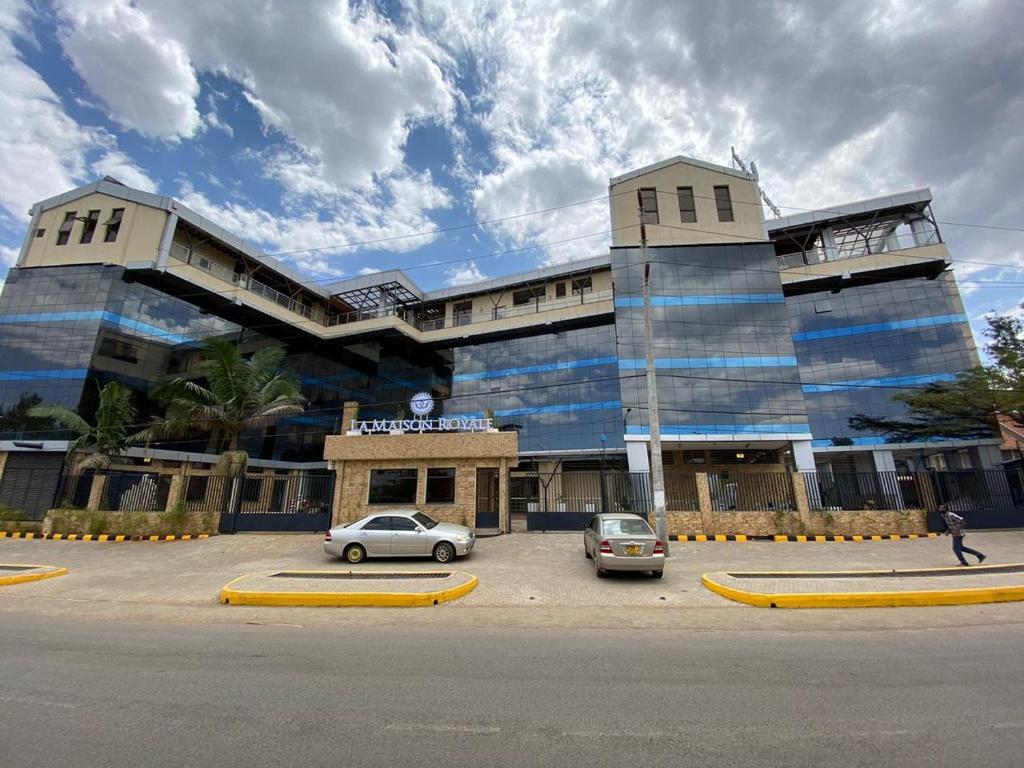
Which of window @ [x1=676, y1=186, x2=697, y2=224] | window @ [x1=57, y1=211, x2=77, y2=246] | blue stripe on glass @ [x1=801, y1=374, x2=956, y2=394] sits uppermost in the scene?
window @ [x1=676, y1=186, x2=697, y2=224]

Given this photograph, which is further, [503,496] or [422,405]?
[422,405]

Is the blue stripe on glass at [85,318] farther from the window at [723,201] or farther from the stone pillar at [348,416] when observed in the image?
the window at [723,201]

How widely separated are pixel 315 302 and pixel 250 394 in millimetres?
29624

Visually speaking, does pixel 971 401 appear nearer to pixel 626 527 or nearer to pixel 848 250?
pixel 848 250

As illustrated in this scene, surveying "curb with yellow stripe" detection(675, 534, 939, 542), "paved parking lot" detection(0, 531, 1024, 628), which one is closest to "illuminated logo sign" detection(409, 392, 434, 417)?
"paved parking lot" detection(0, 531, 1024, 628)

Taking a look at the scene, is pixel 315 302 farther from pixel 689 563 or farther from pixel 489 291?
pixel 689 563

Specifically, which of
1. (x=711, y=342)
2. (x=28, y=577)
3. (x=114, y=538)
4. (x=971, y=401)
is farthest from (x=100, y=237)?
(x=971, y=401)

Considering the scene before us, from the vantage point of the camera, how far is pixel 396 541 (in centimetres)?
1355

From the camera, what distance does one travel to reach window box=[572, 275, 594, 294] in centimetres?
4497

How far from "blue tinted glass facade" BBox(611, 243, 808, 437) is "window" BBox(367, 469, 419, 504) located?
1705 centimetres

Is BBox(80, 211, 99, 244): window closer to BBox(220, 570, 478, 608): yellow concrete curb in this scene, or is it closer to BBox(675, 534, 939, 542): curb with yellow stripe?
BBox(220, 570, 478, 608): yellow concrete curb

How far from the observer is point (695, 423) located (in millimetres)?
32031

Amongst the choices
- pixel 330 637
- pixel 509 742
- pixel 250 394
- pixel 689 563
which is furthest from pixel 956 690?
pixel 250 394

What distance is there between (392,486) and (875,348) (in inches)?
1594
